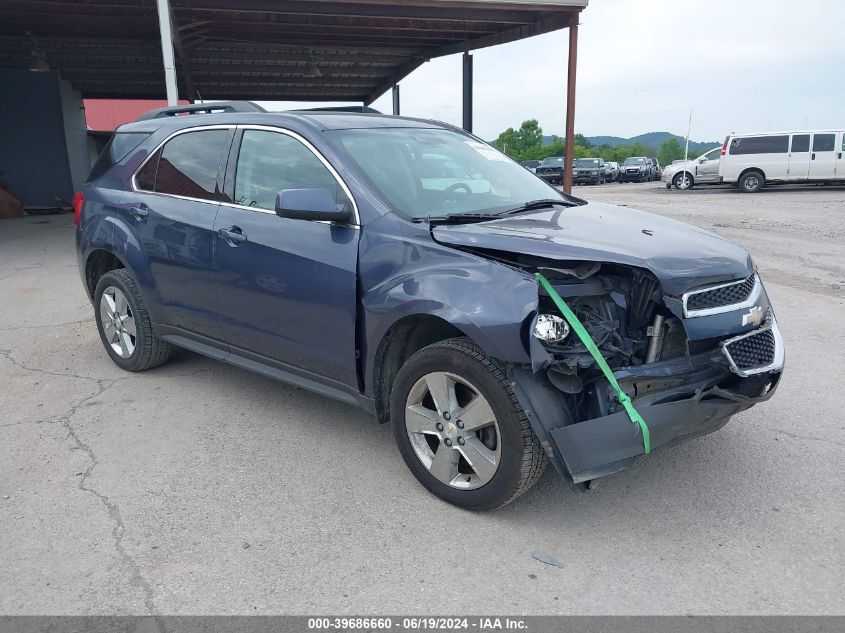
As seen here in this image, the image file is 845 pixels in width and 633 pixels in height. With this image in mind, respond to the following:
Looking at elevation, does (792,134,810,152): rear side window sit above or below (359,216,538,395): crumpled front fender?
above

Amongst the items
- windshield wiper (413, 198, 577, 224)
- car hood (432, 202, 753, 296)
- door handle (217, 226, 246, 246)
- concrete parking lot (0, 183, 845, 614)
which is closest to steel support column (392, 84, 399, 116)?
concrete parking lot (0, 183, 845, 614)

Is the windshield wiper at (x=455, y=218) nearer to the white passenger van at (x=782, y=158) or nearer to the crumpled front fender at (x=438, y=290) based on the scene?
the crumpled front fender at (x=438, y=290)

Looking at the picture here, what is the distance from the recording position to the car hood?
9.21ft

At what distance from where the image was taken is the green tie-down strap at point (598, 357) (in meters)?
2.70

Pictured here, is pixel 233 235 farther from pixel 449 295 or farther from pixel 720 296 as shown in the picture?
pixel 720 296

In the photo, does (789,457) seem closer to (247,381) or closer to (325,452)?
(325,452)

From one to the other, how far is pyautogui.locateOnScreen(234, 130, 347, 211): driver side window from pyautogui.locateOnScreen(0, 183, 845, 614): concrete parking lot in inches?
54.9

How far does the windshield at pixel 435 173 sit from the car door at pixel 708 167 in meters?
22.9

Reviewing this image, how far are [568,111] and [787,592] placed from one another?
1116cm

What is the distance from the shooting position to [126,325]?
A: 16.3ft

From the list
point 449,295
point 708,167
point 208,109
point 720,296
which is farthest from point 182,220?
point 708,167

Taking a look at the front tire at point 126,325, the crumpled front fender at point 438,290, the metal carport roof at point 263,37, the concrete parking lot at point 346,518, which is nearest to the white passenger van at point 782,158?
the metal carport roof at point 263,37

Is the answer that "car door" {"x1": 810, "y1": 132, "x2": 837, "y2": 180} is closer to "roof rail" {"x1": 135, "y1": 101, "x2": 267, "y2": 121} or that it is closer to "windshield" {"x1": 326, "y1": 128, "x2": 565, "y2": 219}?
"windshield" {"x1": 326, "y1": 128, "x2": 565, "y2": 219}

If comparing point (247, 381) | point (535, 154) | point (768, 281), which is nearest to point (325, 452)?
point (247, 381)
